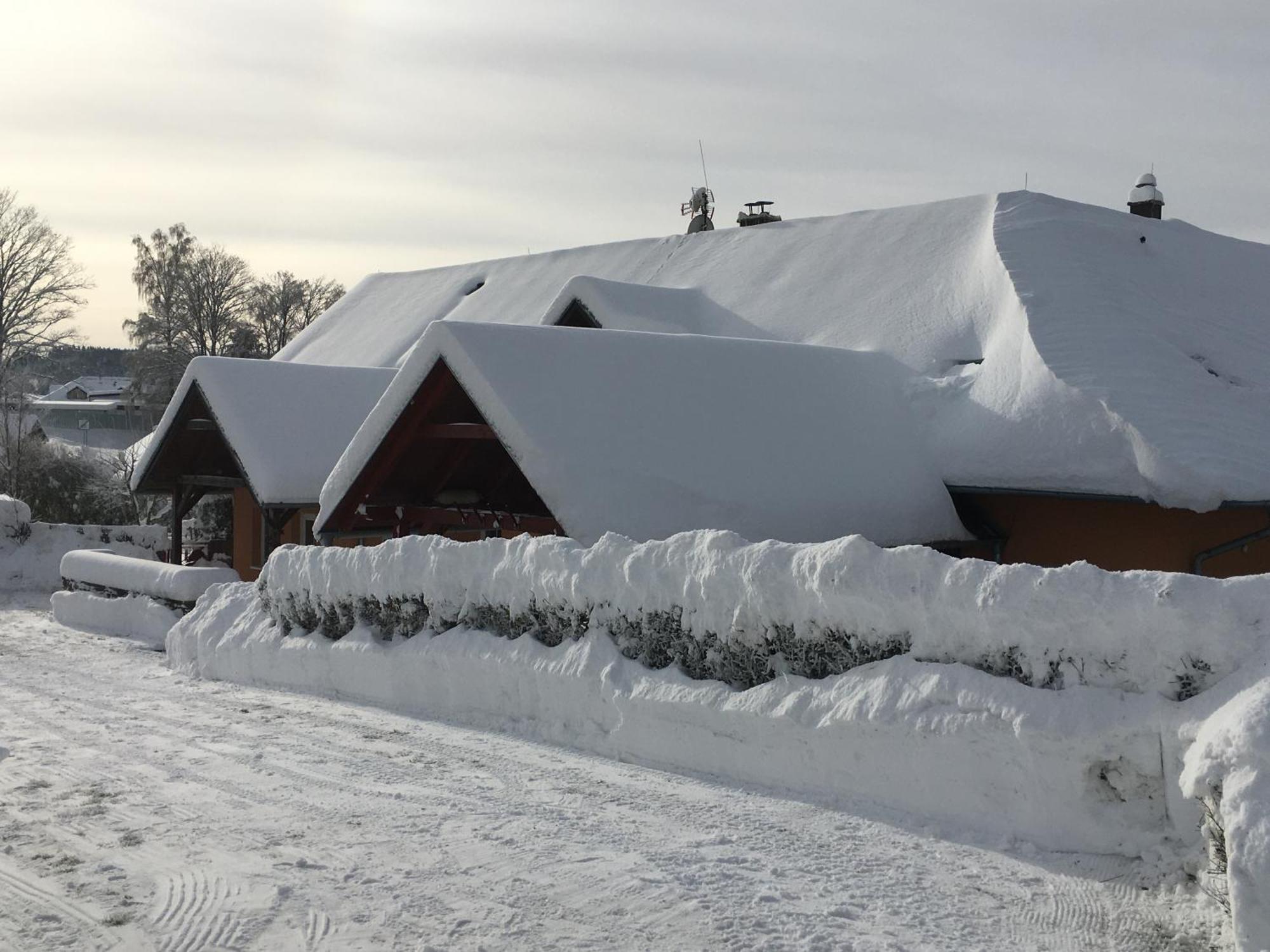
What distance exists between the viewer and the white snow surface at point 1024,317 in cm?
1196

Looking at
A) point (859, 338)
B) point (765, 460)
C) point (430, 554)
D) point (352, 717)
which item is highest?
point (859, 338)

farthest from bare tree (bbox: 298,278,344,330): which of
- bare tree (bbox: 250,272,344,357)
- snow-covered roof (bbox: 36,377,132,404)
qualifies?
snow-covered roof (bbox: 36,377,132,404)

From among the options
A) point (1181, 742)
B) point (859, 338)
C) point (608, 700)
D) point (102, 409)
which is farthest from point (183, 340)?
point (1181, 742)

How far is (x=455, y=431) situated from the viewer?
12.3 metres

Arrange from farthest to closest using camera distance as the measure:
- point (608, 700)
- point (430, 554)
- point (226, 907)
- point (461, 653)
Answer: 1. point (430, 554)
2. point (461, 653)
3. point (608, 700)
4. point (226, 907)

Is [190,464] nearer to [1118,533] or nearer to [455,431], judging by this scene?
[455,431]

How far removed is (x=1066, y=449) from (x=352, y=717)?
773 cm

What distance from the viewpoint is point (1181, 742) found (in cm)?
507

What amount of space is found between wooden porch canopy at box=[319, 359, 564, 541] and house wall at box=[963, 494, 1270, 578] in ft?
17.5

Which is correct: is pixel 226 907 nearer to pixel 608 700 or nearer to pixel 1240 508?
pixel 608 700

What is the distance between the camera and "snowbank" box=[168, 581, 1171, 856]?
537cm

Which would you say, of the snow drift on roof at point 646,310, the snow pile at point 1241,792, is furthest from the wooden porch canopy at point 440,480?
the snow pile at point 1241,792

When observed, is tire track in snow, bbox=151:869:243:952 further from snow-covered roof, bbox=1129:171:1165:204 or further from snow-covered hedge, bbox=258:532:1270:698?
snow-covered roof, bbox=1129:171:1165:204

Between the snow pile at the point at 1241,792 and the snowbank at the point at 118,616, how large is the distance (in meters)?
13.1
